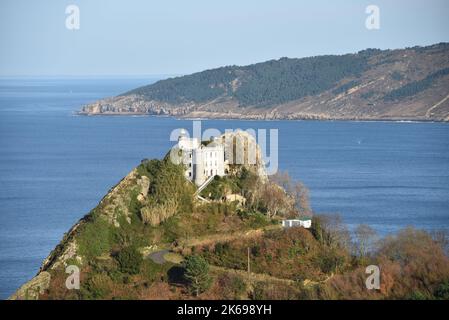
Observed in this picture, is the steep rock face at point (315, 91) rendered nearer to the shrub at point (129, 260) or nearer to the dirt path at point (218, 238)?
the dirt path at point (218, 238)

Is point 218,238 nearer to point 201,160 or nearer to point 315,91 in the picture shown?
point 201,160

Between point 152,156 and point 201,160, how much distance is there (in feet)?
136

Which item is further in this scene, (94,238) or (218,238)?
(218,238)

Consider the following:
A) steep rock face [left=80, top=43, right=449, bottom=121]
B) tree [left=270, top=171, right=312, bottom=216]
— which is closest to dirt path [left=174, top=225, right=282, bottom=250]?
tree [left=270, top=171, right=312, bottom=216]

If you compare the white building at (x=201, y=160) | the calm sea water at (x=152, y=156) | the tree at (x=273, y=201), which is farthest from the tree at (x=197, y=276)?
the calm sea water at (x=152, y=156)

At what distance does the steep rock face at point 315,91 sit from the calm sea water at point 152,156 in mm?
14918

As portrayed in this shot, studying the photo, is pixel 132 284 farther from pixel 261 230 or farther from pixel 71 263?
pixel 261 230

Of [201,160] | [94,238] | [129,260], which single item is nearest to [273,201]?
[201,160]

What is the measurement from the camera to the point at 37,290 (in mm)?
34500

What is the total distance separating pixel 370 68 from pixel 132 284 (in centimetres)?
14687

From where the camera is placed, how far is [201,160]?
41.4 meters

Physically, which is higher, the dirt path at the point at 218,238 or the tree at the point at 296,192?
the tree at the point at 296,192

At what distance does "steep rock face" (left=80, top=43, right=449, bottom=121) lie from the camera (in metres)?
152

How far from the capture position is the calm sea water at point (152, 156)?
54.3 m
